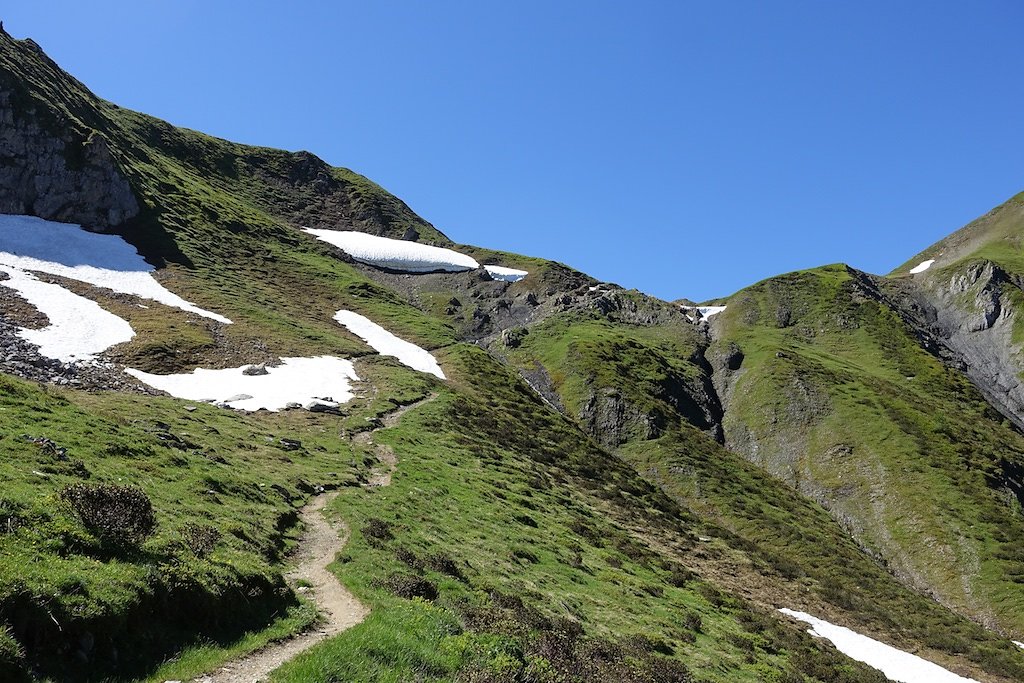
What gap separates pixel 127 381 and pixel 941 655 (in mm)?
57298

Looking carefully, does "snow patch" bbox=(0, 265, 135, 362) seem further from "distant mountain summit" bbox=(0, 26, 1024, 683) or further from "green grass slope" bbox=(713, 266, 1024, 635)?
"green grass slope" bbox=(713, 266, 1024, 635)

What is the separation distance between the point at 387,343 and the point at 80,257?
122ft

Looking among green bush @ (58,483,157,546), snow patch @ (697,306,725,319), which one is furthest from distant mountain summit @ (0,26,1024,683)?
snow patch @ (697,306,725,319)

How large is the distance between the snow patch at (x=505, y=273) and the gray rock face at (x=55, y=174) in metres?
67.2

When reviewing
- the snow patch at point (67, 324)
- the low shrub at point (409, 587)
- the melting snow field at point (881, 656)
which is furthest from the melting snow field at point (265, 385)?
the melting snow field at point (881, 656)

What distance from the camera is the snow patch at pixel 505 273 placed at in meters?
128

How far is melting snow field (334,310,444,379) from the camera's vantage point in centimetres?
7256

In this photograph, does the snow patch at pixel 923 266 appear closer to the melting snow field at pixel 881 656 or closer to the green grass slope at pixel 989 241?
the green grass slope at pixel 989 241

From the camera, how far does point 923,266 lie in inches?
7028

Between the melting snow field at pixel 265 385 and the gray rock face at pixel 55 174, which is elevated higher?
the gray rock face at pixel 55 174

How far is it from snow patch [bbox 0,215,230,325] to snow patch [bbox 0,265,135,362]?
563 centimetres

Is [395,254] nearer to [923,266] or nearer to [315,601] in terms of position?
[315,601]

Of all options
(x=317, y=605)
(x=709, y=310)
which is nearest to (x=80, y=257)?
(x=317, y=605)

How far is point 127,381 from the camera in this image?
42.6 metres
